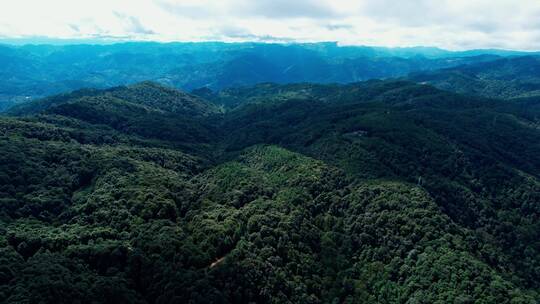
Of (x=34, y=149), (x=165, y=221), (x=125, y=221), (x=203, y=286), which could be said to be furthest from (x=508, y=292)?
(x=34, y=149)

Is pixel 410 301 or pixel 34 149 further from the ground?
pixel 34 149

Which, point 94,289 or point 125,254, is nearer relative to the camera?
point 94,289

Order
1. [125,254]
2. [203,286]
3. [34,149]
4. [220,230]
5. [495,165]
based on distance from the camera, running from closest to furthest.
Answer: [203,286] → [125,254] → [220,230] → [34,149] → [495,165]

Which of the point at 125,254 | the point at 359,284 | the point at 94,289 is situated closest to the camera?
the point at 94,289

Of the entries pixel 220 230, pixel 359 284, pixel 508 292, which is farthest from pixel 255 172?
pixel 508 292

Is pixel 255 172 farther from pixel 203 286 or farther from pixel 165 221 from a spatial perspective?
pixel 203 286

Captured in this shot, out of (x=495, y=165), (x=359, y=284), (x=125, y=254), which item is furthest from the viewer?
(x=495, y=165)

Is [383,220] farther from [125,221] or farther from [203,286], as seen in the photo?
[125,221]

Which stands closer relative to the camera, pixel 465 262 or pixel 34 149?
pixel 465 262

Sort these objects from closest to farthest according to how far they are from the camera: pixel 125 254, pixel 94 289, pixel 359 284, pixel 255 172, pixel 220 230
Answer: pixel 94 289
pixel 125 254
pixel 359 284
pixel 220 230
pixel 255 172
